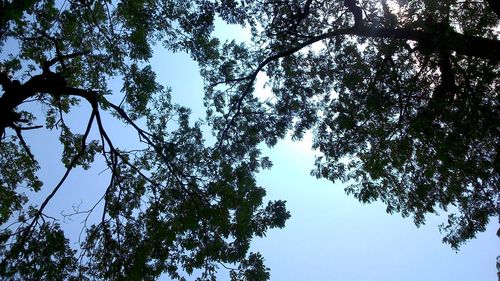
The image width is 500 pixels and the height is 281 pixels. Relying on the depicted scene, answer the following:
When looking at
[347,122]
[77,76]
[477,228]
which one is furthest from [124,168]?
[477,228]

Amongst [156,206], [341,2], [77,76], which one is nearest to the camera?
[156,206]

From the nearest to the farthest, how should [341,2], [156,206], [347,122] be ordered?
[347,122] < [156,206] < [341,2]

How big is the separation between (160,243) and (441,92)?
25.3 feet

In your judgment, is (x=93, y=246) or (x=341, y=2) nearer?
(x=93, y=246)

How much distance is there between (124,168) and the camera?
9.12 metres

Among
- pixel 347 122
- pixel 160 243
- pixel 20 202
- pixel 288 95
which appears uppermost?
pixel 288 95

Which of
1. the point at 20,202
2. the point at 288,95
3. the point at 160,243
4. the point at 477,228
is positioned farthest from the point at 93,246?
the point at 477,228

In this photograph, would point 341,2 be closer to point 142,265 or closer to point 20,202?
point 142,265

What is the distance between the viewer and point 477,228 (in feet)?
30.7

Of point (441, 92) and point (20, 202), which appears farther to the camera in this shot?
point (20, 202)

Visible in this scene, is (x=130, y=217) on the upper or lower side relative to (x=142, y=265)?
upper

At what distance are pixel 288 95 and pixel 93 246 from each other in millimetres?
6664

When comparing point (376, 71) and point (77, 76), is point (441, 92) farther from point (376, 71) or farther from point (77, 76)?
point (77, 76)

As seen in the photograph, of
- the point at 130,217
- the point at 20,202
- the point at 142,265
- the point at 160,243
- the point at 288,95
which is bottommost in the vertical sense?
the point at 142,265
